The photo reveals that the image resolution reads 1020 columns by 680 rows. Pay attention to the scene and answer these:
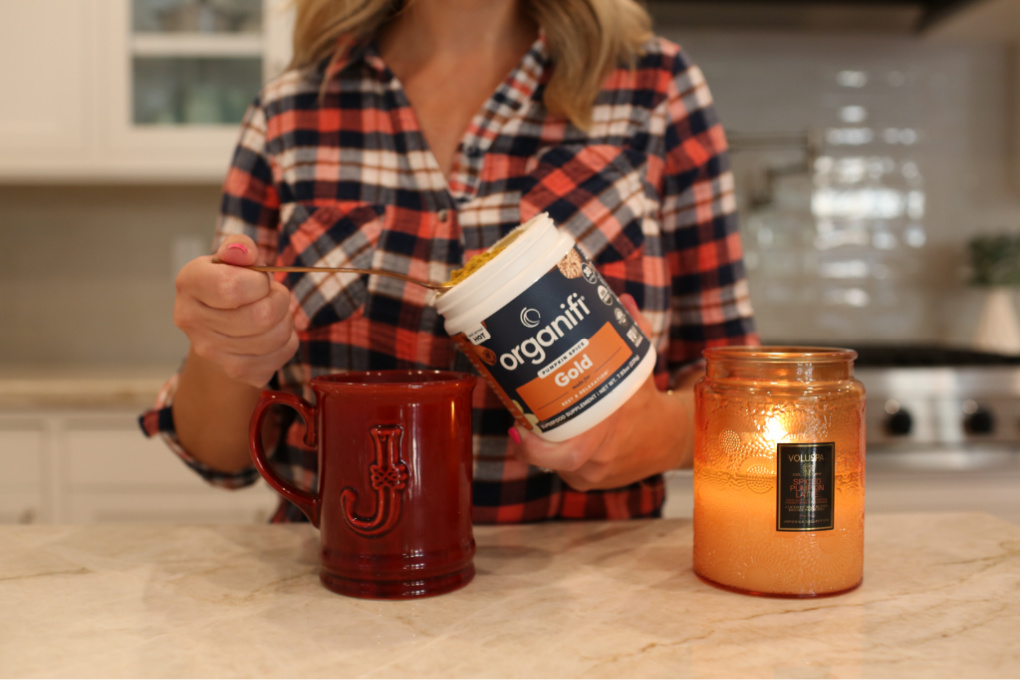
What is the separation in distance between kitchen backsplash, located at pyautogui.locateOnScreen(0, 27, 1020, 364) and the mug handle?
179cm

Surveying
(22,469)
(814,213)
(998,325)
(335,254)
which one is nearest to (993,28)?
(814,213)

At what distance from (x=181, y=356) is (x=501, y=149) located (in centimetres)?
165

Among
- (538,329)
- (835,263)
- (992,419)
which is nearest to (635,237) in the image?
(538,329)

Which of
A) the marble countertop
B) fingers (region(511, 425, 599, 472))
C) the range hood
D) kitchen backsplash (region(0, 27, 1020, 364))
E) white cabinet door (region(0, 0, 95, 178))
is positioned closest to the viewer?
the marble countertop

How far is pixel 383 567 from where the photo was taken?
53 cm

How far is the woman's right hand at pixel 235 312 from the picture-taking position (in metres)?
0.55

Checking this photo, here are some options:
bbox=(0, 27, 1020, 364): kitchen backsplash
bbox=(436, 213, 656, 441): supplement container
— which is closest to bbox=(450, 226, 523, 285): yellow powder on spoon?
bbox=(436, 213, 656, 441): supplement container

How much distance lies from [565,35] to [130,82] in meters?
1.44

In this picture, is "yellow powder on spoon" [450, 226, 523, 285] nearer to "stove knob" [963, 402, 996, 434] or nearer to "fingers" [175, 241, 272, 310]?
"fingers" [175, 241, 272, 310]

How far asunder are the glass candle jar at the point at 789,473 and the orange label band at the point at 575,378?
85 mm

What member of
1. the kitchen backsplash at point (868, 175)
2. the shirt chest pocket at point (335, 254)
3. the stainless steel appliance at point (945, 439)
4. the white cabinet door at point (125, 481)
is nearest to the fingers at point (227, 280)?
the shirt chest pocket at point (335, 254)

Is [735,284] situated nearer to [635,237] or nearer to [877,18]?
[635,237]

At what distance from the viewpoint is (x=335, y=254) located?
2.73ft

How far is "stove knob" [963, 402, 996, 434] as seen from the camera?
5.65ft
